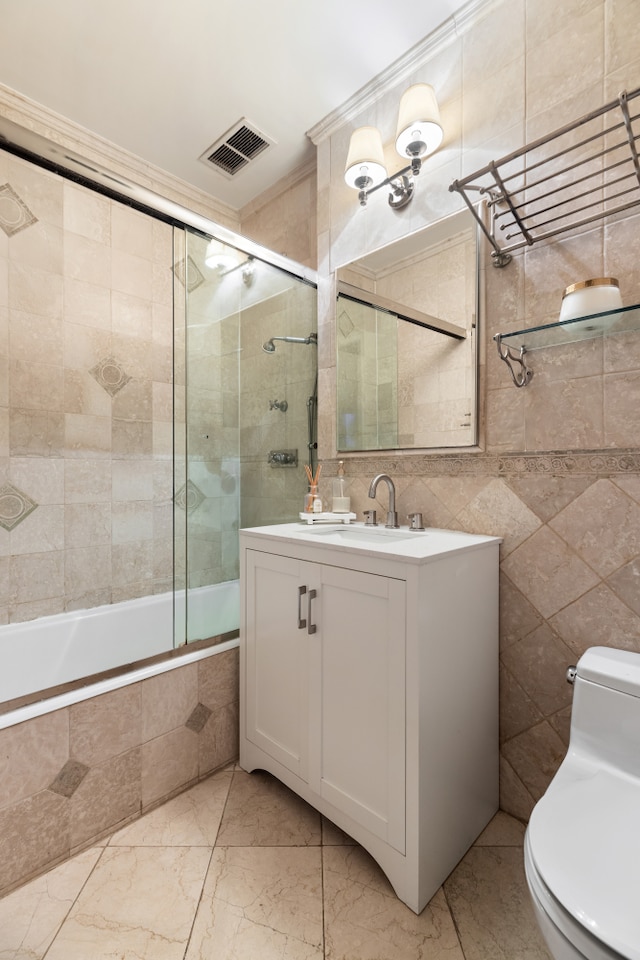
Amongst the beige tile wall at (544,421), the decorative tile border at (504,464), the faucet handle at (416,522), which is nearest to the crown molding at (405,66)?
the beige tile wall at (544,421)

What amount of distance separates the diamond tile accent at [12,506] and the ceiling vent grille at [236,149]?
5.83 feet

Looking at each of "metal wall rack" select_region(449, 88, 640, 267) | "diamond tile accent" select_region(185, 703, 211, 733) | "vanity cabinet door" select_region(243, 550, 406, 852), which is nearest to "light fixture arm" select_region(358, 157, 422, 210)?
"metal wall rack" select_region(449, 88, 640, 267)

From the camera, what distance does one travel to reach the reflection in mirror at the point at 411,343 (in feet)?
4.90

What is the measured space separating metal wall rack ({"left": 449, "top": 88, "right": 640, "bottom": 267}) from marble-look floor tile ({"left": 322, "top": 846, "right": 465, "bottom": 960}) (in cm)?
175

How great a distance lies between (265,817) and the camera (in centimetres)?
139

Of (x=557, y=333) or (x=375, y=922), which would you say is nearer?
(x=375, y=922)

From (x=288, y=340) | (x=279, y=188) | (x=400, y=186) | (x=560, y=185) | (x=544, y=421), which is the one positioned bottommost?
(x=544, y=421)

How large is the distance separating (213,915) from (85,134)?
2.87 m

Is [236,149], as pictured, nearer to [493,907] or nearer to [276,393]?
[276,393]

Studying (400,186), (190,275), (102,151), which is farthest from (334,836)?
(102,151)

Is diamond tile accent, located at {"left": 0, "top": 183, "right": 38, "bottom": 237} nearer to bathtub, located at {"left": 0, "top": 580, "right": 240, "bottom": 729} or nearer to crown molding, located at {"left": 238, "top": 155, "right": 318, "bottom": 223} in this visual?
crown molding, located at {"left": 238, "top": 155, "right": 318, "bottom": 223}

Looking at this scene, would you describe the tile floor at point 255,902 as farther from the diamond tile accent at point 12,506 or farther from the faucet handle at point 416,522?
the diamond tile accent at point 12,506

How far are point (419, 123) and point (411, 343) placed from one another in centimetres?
72

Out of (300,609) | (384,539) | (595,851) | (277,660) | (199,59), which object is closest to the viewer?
(595,851)
